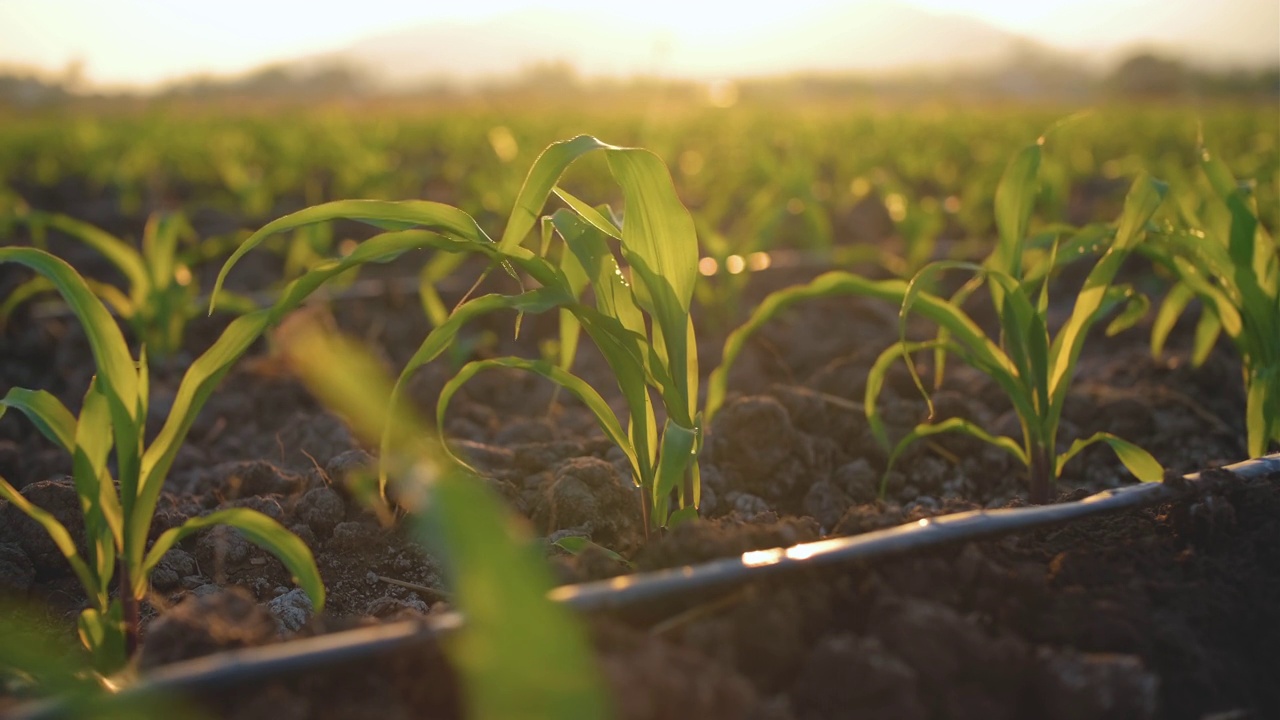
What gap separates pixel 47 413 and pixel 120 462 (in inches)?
5.4

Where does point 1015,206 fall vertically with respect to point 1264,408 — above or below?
above

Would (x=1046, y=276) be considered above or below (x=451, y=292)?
above

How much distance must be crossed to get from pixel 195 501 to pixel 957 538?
1.65m

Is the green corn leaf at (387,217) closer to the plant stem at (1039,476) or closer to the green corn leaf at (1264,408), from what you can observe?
the plant stem at (1039,476)

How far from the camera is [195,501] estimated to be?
214 centimetres

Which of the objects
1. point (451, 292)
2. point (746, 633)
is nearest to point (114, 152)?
point (451, 292)

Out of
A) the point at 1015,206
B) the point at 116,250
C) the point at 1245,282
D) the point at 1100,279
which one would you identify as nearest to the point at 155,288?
the point at 116,250

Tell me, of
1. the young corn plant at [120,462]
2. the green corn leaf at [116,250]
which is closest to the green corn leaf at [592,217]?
the young corn plant at [120,462]

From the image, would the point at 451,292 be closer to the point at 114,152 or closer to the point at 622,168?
the point at 622,168

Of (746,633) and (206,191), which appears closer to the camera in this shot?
(746,633)

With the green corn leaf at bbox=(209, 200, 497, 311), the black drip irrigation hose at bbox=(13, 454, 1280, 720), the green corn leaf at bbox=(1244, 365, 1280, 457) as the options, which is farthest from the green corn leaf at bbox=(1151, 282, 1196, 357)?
the green corn leaf at bbox=(209, 200, 497, 311)

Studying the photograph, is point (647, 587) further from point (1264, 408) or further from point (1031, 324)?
point (1264, 408)

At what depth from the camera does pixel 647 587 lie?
106 cm

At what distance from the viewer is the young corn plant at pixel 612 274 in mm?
1327
